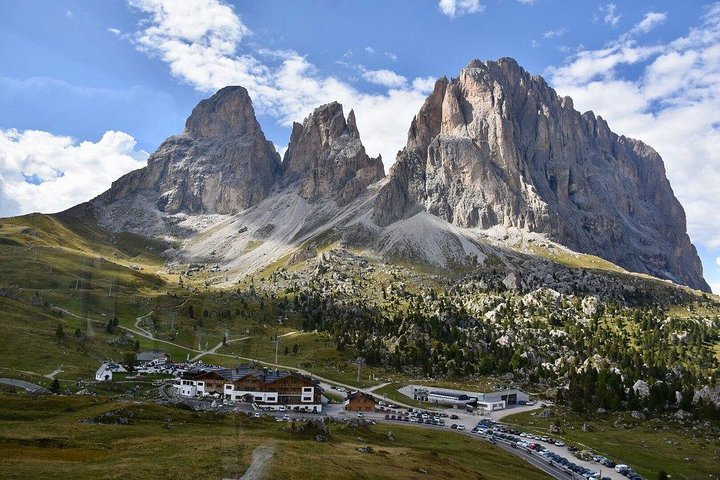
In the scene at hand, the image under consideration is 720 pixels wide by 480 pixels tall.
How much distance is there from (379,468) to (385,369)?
111488 millimetres

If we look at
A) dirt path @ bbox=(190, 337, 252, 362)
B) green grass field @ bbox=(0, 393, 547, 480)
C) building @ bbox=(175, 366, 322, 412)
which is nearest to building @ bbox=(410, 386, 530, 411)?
building @ bbox=(175, 366, 322, 412)

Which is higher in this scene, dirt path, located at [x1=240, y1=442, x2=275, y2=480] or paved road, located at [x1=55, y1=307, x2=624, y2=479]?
dirt path, located at [x1=240, y1=442, x2=275, y2=480]

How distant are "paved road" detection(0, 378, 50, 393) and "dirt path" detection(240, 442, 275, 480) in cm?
6277

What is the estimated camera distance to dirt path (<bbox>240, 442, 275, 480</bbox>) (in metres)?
33.8

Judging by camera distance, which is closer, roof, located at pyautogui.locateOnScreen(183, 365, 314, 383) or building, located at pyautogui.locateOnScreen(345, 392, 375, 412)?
building, located at pyautogui.locateOnScreen(345, 392, 375, 412)

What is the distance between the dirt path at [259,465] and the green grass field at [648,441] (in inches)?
2502

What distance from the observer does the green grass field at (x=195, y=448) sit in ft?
144

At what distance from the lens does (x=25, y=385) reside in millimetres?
93500

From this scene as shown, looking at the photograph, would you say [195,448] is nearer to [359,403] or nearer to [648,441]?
[359,403]

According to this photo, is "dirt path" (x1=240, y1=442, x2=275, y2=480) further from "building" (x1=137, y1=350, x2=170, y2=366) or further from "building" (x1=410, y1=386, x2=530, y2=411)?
"building" (x1=137, y1=350, x2=170, y2=366)

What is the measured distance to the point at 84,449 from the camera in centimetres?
5212

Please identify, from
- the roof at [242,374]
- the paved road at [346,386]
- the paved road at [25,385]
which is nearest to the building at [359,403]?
the paved road at [346,386]

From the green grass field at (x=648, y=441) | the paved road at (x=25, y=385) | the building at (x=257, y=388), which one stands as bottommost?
the green grass field at (x=648, y=441)

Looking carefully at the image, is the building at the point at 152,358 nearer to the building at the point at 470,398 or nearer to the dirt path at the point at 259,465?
the building at the point at 470,398
